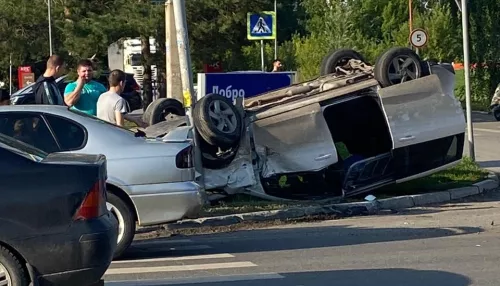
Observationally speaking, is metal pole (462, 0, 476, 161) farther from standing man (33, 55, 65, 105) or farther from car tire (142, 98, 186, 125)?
standing man (33, 55, 65, 105)

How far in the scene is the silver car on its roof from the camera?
919 cm

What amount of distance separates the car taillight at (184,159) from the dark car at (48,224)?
8.93 feet

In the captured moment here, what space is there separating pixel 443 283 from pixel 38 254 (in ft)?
10.9

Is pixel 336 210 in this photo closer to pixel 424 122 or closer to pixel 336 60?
pixel 424 122

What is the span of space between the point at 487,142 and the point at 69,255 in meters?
17.3

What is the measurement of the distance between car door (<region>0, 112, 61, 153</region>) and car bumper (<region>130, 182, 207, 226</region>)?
920mm

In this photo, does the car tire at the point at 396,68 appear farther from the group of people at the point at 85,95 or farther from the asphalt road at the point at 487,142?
the asphalt road at the point at 487,142

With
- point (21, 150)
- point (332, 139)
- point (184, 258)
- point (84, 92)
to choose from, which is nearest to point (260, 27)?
point (332, 139)

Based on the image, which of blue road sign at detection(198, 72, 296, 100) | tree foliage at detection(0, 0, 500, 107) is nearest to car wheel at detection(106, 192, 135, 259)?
blue road sign at detection(198, 72, 296, 100)

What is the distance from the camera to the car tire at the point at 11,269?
650cm

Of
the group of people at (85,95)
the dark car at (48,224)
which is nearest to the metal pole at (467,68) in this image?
the group of people at (85,95)

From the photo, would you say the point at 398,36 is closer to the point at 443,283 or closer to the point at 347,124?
the point at 347,124

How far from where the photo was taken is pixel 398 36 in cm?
4444

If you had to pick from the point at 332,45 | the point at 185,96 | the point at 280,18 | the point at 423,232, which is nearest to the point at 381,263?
the point at 423,232
